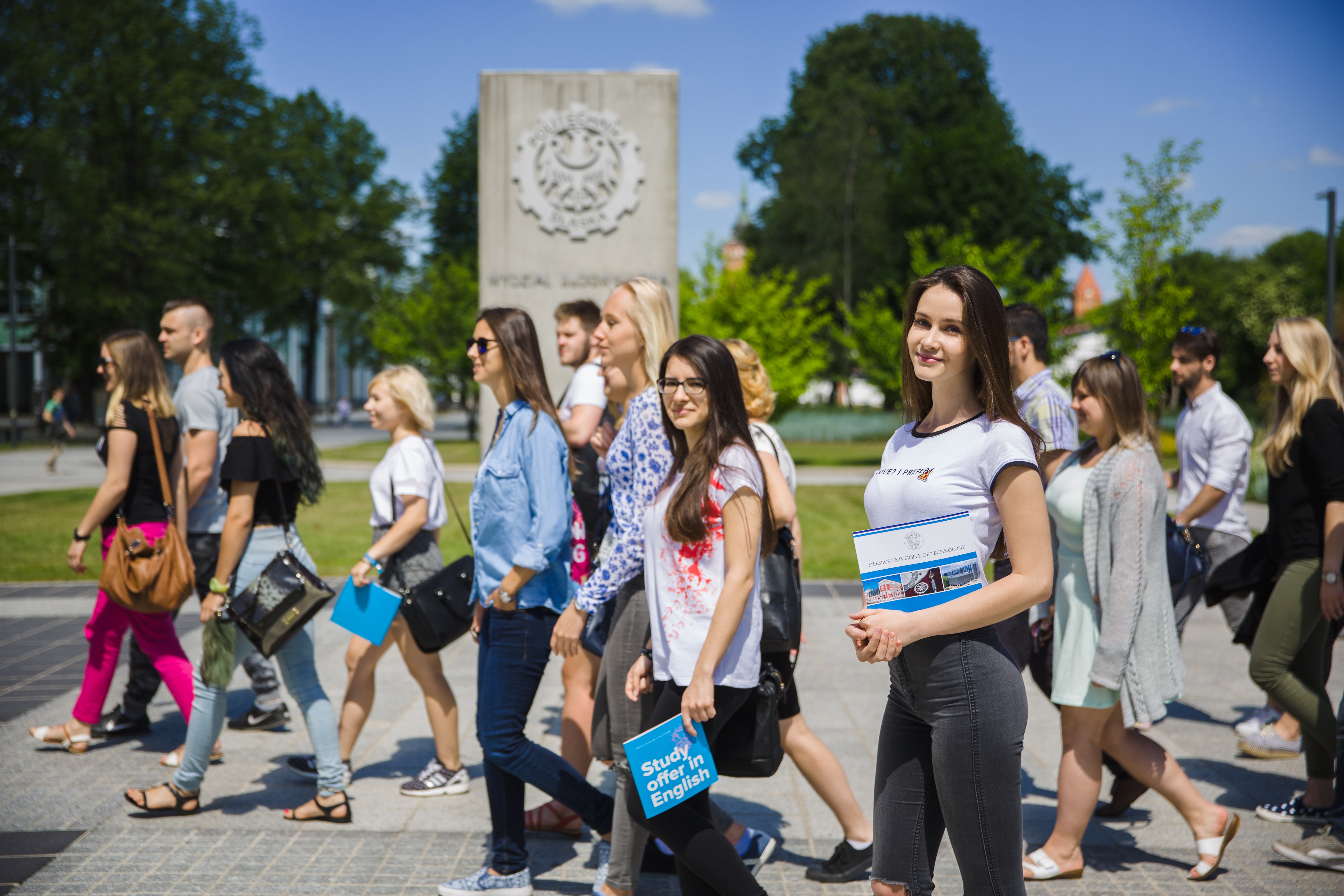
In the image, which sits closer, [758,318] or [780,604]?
[780,604]

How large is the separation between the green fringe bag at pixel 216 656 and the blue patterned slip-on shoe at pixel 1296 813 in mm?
4305

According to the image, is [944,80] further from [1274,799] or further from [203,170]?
[1274,799]

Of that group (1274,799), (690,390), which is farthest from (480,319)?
(1274,799)

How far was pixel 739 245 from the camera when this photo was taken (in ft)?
239

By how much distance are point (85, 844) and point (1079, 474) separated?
13.3 feet

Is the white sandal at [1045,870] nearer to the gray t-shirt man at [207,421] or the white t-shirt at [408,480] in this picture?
the white t-shirt at [408,480]

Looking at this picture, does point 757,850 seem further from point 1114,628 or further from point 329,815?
point 329,815

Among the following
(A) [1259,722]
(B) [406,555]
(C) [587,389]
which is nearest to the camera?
(B) [406,555]

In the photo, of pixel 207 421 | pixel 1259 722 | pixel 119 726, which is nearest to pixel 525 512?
pixel 207 421

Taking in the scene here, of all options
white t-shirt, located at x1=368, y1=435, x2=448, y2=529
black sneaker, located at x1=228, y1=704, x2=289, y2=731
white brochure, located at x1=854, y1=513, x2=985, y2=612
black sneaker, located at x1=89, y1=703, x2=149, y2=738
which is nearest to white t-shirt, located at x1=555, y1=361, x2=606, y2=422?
white t-shirt, located at x1=368, y1=435, x2=448, y2=529

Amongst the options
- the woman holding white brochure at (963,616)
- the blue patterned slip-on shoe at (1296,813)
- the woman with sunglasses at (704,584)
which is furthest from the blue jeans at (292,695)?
the blue patterned slip-on shoe at (1296,813)

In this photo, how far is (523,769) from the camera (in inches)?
143

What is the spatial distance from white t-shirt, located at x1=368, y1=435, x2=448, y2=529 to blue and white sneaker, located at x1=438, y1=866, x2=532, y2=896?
4.72 ft

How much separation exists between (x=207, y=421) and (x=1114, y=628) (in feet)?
13.7
